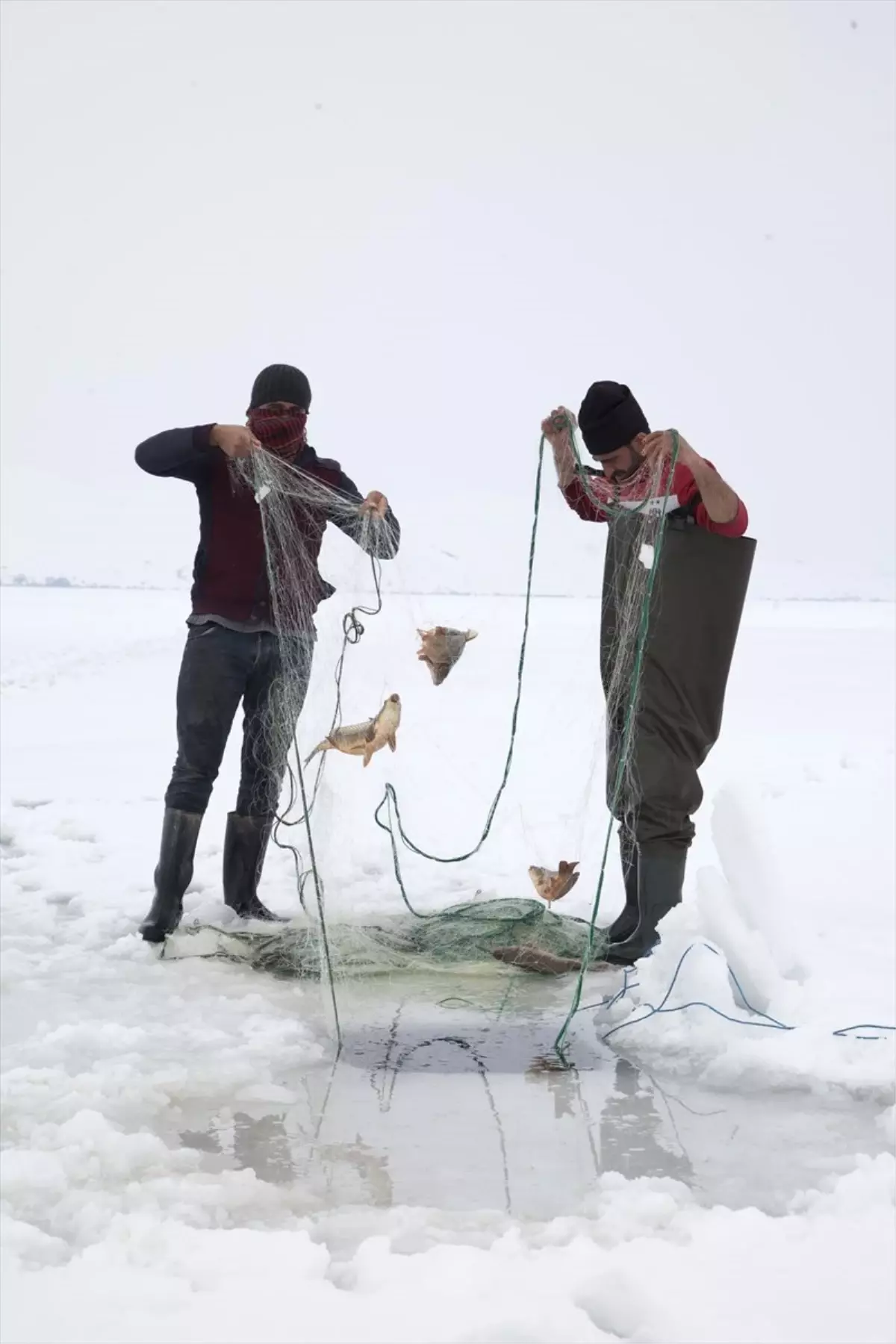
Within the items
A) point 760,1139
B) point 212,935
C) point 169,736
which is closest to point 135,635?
point 169,736

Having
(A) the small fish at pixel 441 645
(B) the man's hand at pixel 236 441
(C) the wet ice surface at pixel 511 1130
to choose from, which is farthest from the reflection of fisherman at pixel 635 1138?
(B) the man's hand at pixel 236 441

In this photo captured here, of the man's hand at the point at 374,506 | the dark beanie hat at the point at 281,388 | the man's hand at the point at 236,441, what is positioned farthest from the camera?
the dark beanie hat at the point at 281,388

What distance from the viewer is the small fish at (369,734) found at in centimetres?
356

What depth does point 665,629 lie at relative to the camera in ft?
12.5

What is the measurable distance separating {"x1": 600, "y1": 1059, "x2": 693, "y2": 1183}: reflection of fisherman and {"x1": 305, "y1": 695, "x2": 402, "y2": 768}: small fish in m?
1.10

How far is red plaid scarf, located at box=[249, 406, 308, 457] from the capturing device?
4008 millimetres

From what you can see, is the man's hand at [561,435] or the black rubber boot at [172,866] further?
the black rubber boot at [172,866]

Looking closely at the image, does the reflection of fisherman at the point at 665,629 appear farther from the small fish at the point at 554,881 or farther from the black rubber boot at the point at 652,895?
the small fish at the point at 554,881

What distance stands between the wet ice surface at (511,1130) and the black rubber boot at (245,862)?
1.15 m

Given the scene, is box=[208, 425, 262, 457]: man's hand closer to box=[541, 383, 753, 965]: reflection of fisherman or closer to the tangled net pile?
the tangled net pile

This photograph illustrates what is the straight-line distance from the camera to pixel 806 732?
411 inches

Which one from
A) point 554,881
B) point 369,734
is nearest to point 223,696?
point 369,734

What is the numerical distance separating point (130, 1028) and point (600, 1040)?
1.16m

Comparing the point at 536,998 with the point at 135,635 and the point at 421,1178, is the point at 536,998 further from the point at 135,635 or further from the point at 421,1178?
the point at 135,635
